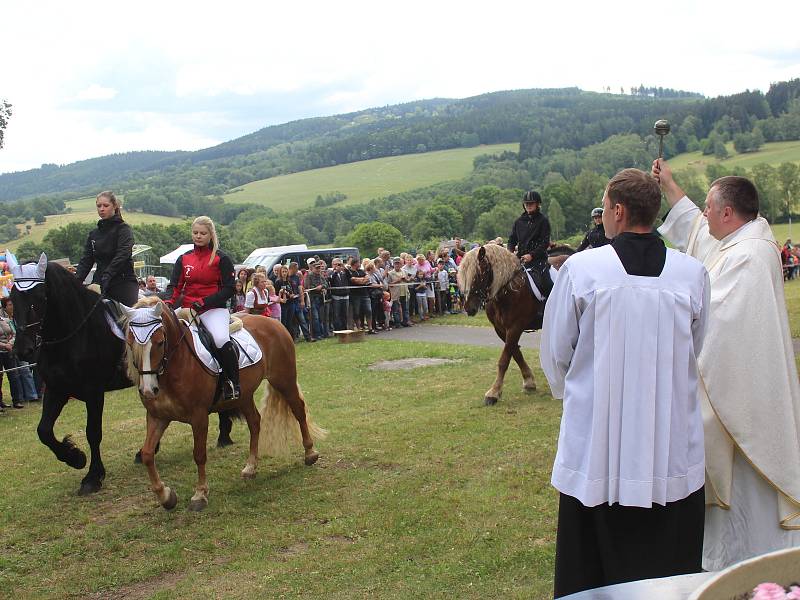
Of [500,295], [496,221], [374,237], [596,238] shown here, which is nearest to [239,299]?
[500,295]

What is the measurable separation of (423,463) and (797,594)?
6.25 metres

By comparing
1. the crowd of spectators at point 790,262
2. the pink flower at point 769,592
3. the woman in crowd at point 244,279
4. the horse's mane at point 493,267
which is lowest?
the crowd of spectators at point 790,262

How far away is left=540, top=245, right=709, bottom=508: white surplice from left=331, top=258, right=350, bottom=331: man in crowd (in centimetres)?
1758

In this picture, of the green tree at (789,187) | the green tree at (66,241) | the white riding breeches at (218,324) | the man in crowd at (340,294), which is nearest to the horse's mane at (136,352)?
the white riding breeches at (218,324)

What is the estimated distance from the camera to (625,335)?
346 centimetres

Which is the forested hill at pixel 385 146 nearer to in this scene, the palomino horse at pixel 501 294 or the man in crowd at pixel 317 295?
the man in crowd at pixel 317 295

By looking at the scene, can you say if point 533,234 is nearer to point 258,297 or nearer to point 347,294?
point 258,297

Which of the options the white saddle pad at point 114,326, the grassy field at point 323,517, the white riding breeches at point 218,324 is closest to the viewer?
the grassy field at point 323,517

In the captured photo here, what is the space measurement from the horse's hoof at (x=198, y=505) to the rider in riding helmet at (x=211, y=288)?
100 centimetres

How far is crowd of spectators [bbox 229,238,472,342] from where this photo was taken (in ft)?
62.1

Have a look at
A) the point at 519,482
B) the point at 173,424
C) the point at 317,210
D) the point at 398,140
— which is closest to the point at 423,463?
the point at 519,482

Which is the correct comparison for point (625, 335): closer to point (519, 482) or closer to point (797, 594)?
point (797, 594)

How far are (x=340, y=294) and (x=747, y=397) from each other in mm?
17330

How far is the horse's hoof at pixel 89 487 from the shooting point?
778 cm
